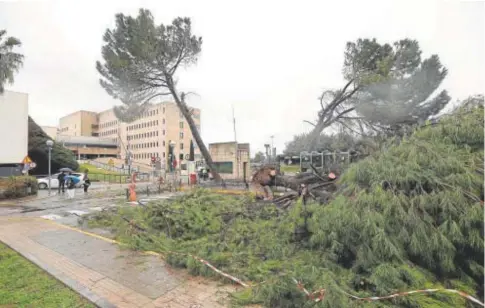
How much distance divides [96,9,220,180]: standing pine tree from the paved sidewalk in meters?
13.2

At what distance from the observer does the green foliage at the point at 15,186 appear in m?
12.7

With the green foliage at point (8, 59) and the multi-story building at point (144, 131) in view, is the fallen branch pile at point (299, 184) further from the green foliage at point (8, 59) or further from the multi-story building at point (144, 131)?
the multi-story building at point (144, 131)

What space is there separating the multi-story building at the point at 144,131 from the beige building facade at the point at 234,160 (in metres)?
36.6

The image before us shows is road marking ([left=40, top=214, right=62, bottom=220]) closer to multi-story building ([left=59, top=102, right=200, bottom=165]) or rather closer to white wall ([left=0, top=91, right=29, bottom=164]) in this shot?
white wall ([left=0, top=91, right=29, bottom=164])

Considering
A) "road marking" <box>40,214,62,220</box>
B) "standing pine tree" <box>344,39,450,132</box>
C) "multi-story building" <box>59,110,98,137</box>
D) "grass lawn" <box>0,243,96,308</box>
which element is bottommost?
"road marking" <box>40,214,62,220</box>

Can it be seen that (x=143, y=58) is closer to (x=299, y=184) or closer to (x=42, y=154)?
(x=299, y=184)

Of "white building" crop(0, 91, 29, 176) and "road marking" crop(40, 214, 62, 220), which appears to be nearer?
"road marking" crop(40, 214, 62, 220)

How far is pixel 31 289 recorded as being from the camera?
3.38 meters

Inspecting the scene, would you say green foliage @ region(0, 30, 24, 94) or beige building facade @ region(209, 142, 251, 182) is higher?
green foliage @ region(0, 30, 24, 94)

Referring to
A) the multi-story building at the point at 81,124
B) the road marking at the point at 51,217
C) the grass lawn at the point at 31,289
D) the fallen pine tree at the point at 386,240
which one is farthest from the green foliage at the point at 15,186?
the multi-story building at the point at 81,124

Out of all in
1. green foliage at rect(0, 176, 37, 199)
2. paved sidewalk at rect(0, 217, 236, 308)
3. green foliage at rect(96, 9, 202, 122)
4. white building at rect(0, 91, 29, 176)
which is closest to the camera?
paved sidewalk at rect(0, 217, 236, 308)

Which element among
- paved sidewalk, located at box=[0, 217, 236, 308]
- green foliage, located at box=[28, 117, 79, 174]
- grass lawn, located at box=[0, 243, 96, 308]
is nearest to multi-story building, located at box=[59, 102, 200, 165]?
green foliage, located at box=[28, 117, 79, 174]

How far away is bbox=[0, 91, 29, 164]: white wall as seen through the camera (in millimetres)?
22234

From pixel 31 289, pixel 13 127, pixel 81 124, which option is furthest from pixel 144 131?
pixel 31 289
